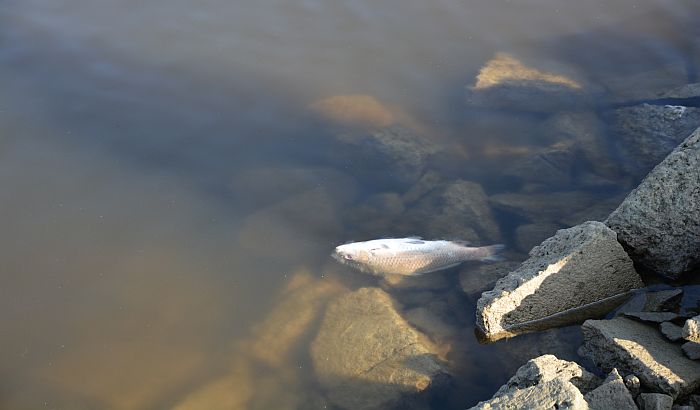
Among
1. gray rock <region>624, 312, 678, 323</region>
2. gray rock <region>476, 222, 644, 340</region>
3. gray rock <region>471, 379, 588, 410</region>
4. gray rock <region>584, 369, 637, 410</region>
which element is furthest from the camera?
gray rock <region>476, 222, 644, 340</region>

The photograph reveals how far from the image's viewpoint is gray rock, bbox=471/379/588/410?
11.6 feet

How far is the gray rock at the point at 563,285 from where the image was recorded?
16.5 ft

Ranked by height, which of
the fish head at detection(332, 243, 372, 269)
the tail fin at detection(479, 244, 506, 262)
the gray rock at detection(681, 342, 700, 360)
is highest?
the gray rock at detection(681, 342, 700, 360)

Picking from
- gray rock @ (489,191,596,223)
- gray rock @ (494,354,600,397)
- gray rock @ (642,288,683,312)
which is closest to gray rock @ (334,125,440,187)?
gray rock @ (489,191,596,223)

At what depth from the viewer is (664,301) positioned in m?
5.05

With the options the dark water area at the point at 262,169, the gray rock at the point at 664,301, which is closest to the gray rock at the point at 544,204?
the dark water area at the point at 262,169

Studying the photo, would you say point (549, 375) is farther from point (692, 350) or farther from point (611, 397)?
point (692, 350)

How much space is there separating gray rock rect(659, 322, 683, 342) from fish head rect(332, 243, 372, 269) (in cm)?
244

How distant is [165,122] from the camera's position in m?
7.44

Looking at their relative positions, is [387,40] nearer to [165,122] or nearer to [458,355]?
[165,122]

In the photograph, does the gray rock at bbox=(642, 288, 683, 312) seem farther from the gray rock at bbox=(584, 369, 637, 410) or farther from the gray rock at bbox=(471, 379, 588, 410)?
the gray rock at bbox=(471, 379, 588, 410)

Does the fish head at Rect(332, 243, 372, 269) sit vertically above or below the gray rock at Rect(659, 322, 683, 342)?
below

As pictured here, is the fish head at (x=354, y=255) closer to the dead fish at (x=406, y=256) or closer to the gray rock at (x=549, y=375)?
the dead fish at (x=406, y=256)

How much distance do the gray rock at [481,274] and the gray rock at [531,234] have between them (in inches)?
10.8
